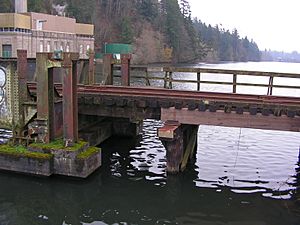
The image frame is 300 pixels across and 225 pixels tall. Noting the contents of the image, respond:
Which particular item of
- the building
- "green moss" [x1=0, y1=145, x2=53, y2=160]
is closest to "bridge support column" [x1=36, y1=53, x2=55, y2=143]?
"green moss" [x1=0, y1=145, x2=53, y2=160]

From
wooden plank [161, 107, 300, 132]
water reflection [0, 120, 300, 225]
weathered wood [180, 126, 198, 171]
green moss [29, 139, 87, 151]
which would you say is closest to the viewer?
water reflection [0, 120, 300, 225]

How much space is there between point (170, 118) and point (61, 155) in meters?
4.03

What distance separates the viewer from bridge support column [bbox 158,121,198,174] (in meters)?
13.4

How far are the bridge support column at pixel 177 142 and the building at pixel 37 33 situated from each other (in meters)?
41.9

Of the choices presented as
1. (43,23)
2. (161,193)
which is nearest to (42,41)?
(43,23)

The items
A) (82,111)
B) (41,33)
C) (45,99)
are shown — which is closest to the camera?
(45,99)

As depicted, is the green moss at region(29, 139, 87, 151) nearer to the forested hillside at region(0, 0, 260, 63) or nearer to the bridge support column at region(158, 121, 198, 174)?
the bridge support column at region(158, 121, 198, 174)

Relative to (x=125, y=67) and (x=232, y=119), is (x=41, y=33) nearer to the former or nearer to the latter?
(x=125, y=67)

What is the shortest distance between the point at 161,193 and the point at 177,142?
203 cm

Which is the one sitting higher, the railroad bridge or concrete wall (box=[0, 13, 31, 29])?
concrete wall (box=[0, 13, 31, 29])

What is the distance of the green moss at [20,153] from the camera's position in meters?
13.6

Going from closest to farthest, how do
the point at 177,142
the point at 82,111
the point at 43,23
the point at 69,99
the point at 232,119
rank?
the point at 69,99 → the point at 232,119 → the point at 177,142 → the point at 82,111 → the point at 43,23

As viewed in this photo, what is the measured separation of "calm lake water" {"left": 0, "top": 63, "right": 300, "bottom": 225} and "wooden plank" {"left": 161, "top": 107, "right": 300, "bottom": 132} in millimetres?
2122

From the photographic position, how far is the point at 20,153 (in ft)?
45.8
